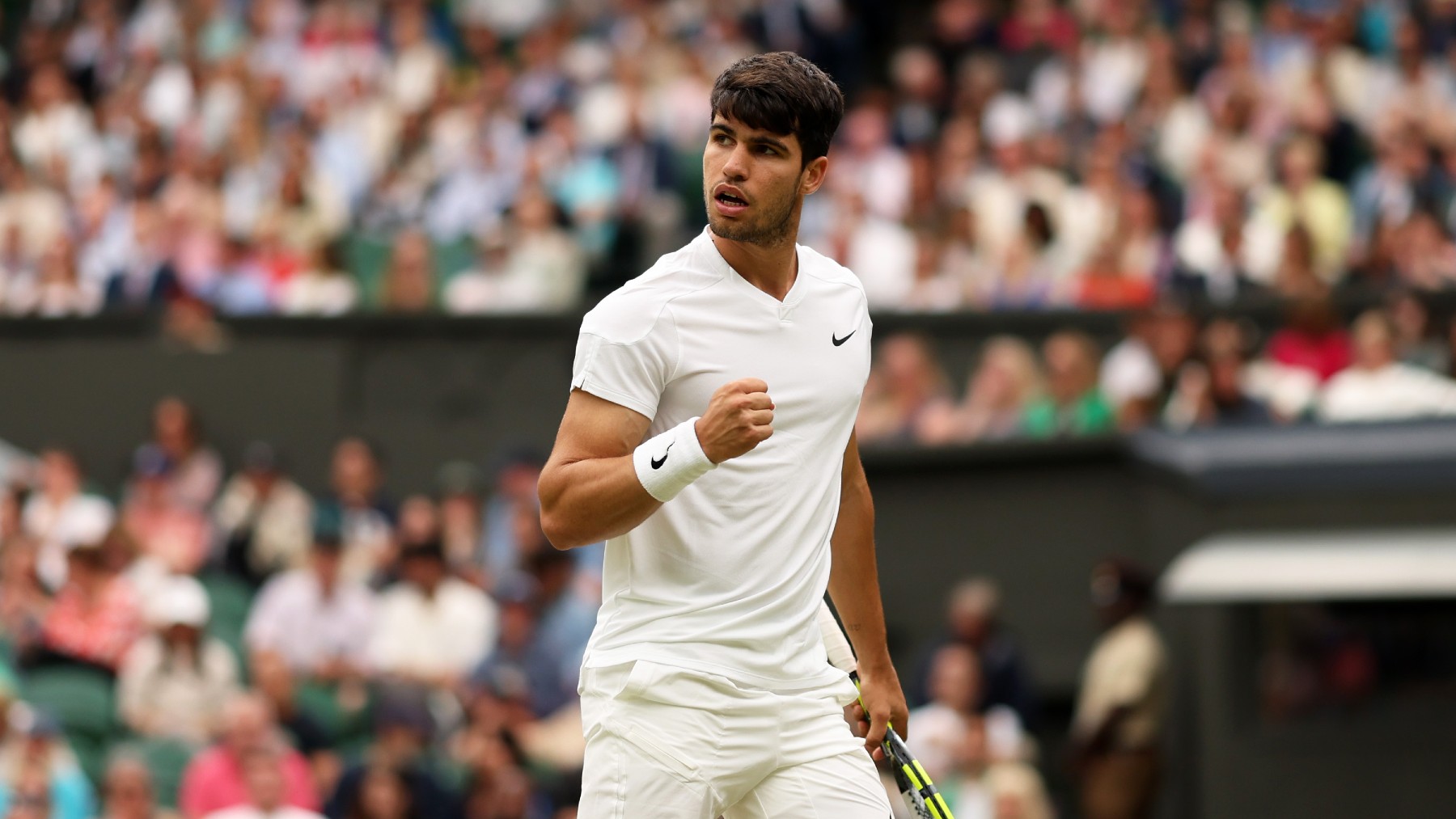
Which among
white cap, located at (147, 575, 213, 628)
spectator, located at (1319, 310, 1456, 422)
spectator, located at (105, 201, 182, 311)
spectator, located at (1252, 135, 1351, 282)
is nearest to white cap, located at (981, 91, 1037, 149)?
spectator, located at (1252, 135, 1351, 282)

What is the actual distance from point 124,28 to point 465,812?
10.1 meters

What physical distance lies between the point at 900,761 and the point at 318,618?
22.9ft

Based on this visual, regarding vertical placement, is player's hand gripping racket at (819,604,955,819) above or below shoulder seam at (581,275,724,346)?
below

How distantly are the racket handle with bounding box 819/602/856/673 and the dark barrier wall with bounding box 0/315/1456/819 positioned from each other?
13.5ft

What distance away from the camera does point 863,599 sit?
462 cm

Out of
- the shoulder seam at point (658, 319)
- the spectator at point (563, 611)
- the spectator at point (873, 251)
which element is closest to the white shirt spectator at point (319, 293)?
the spectator at point (873, 251)

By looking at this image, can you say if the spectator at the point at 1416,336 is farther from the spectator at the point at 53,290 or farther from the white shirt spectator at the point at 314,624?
the spectator at the point at 53,290

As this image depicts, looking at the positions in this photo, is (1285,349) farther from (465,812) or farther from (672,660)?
(672,660)

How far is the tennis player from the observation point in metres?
4.05

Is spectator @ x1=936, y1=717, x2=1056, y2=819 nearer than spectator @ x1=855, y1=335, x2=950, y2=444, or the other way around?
spectator @ x1=936, y1=717, x2=1056, y2=819

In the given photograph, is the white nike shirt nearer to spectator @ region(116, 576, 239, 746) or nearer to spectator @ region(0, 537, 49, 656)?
spectator @ region(116, 576, 239, 746)

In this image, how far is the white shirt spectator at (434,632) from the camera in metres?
10.7

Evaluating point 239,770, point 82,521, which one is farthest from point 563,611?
point 82,521

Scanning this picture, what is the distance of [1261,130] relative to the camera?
13.4 meters
